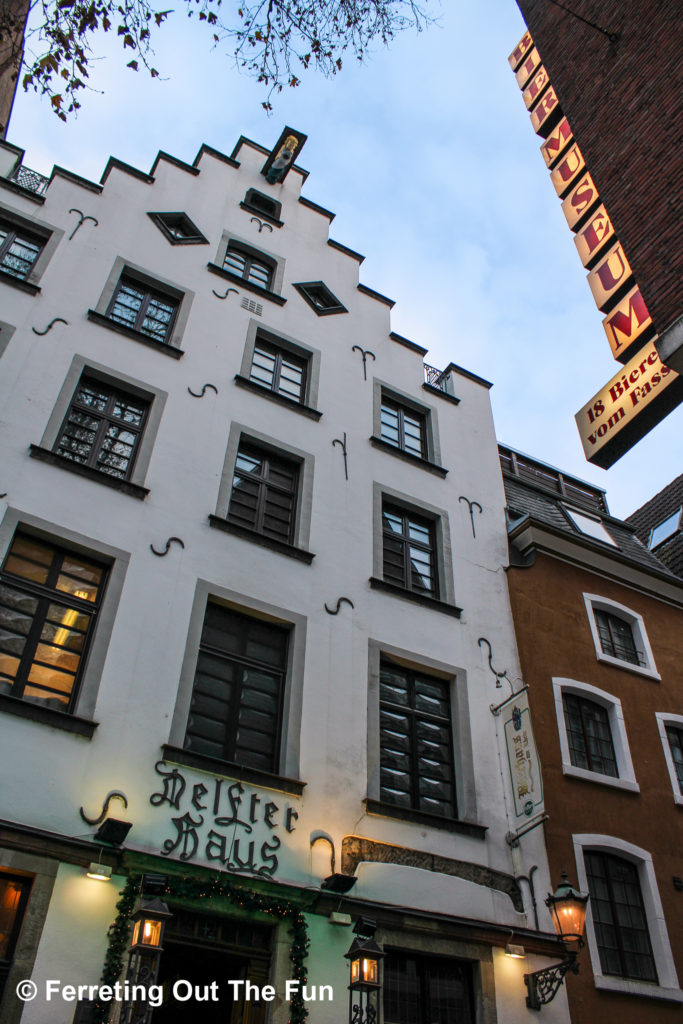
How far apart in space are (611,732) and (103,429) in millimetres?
9914

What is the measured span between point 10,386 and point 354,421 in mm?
6285

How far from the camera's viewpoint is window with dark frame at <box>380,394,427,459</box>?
15.6 m

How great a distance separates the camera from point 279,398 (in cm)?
1383

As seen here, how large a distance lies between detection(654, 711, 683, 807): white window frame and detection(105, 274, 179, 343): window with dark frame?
1121cm

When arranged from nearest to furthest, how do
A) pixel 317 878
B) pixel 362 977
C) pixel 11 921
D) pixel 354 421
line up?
1. pixel 11 921
2. pixel 362 977
3. pixel 317 878
4. pixel 354 421

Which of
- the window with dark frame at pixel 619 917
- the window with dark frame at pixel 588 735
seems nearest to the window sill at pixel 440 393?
the window with dark frame at pixel 588 735

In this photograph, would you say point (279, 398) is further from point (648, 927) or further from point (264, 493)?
point (648, 927)

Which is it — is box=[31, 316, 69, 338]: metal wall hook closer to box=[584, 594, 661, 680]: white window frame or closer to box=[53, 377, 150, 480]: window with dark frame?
box=[53, 377, 150, 480]: window with dark frame

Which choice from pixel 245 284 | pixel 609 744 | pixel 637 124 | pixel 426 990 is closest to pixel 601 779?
pixel 609 744

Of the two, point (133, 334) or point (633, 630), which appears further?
point (633, 630)

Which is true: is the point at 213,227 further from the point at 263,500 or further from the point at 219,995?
the point at 219,995

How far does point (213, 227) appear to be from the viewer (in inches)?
628

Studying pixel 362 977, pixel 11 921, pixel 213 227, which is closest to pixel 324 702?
pixel 362 977

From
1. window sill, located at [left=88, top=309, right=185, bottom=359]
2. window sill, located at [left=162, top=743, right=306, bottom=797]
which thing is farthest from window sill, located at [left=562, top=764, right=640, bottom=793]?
window sill, located at [left=88, top=309, right=185, bottom=359]
